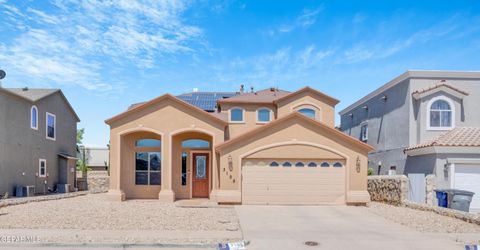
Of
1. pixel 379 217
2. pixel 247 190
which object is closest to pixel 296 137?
pixel 247 190

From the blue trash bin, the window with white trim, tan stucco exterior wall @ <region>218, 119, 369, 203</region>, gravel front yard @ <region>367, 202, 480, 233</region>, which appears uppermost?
tan stucco exterior wall @ <region>218, 119, 369, 203</region>

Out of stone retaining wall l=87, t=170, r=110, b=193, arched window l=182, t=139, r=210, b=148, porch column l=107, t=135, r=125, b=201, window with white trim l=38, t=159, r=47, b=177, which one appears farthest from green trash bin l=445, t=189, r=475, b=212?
window with white trim l=38, t=159, r=47, b=177

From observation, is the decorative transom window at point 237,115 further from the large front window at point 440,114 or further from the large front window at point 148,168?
the large front window at point 440,114

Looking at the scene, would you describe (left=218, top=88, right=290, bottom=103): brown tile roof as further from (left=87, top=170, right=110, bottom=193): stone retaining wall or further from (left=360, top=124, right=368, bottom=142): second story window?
(left=87, top=170, right=110, bottom=193): stone retaining wall

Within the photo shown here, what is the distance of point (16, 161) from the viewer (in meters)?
20.4

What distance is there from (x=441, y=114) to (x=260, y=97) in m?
10.1

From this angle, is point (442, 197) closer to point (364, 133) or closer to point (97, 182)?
point (364, 133)

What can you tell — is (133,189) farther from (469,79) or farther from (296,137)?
(469,79)

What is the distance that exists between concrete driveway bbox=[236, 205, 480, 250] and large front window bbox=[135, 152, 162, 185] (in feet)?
19.5

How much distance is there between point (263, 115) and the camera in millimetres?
21359

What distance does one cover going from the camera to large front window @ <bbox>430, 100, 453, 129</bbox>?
19.0 meters

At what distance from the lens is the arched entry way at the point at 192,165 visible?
18266 millimetres

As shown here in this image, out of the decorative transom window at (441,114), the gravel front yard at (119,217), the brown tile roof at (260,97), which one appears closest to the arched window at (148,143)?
the gravel front yard at (119,217)

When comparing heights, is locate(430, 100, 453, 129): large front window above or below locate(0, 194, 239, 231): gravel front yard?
above
